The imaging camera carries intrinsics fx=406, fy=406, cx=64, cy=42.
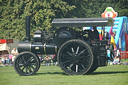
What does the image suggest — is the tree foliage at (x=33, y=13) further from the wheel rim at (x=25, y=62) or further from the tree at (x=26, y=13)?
the wheel rim at (x=25, y=62)

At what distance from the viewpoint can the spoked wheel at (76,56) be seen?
689 inches

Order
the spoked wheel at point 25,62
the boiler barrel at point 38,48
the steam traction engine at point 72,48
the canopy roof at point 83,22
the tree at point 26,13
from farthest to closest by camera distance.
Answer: the tree at point 26,13
the spoked wheel at point 25,62
the boiler barrel at point 38,48
the steam traction engine at point 72,48
the canopy roof at point 83,22

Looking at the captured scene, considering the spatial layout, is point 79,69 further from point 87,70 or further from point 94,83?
point 94,83

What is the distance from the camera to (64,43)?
17734 mm

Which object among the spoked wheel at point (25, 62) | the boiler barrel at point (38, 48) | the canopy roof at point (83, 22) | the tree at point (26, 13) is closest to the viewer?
the canopy roof at point (83, 22)

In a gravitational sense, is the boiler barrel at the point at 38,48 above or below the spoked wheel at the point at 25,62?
above

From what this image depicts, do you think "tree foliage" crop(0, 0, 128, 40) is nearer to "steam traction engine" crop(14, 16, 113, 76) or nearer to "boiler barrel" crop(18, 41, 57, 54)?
"boiler barrel" crop(18, 41, 57, 54)

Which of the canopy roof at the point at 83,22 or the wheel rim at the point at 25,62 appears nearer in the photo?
the canopy roof at the point at 83,22

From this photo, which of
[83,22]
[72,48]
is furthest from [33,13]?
[83,22]

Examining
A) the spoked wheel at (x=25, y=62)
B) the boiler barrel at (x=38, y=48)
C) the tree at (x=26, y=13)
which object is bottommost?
the spoked wheel at (x=25, y=62)

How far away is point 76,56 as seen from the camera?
17688 millimetres

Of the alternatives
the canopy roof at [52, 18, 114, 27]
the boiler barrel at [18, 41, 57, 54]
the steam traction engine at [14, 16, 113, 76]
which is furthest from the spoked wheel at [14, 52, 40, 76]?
the canopy roof at [52, 18, 114, 27]

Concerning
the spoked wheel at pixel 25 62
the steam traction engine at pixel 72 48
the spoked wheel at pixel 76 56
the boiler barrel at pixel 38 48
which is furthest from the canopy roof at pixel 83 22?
the spoked wheel at pixel 25 62

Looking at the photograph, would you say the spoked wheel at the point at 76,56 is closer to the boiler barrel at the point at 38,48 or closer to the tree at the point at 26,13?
the boiler barrel at the point at 38,48
